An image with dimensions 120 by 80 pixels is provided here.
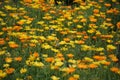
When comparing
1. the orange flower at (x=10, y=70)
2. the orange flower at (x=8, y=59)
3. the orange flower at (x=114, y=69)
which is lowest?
the orange flower at (x=114, y=69)

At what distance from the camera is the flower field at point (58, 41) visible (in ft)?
13.1

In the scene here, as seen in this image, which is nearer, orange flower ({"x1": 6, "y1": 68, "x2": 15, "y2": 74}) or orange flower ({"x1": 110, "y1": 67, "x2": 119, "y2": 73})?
orange flower ({"x1": 6, "y1": 68, "x2": 15, "y2": 74})

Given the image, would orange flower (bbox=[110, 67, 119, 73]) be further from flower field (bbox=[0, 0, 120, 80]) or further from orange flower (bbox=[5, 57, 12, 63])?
orange flower (bbox=[5, 57, 12, 63])

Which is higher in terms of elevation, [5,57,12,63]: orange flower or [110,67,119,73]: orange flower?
[5,57,12,63]: orange flower

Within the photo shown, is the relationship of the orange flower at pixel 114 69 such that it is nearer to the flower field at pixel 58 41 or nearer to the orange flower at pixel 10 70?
the flower field at pixel 58 41

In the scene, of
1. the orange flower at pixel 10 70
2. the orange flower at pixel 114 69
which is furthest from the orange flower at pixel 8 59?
the orange flower at pixel 114 69

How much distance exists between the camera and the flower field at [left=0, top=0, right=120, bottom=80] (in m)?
3.98

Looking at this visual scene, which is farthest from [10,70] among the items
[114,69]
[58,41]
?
[114,69]

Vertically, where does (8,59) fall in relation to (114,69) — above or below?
above

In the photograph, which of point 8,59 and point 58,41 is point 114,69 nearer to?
point 58,41

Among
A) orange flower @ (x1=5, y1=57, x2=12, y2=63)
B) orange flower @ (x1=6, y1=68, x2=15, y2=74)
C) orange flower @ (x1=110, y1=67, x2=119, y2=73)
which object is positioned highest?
orange flower @ (x1=5, y1=57, x2=12, y2=63)

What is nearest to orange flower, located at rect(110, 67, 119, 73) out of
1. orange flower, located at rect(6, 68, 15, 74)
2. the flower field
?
the flower field

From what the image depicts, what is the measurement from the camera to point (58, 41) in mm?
4840

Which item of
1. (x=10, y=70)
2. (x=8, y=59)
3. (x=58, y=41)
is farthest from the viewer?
(x=58, y=41)
